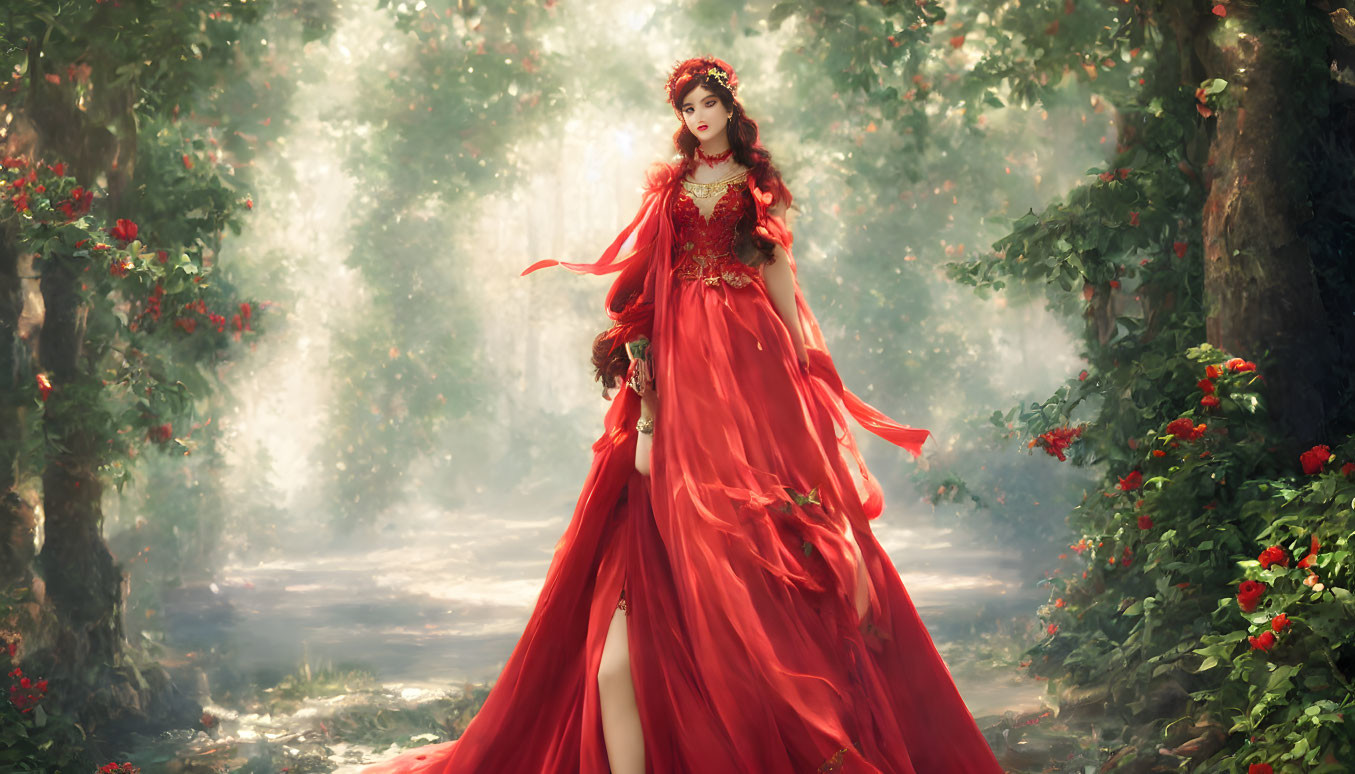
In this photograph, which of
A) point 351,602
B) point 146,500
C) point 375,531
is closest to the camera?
point 146,500

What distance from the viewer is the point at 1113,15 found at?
19.2 feet

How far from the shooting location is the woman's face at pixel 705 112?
398 centimetres

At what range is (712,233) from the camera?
400 cm

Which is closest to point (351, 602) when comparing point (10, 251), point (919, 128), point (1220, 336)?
point (10, 251)

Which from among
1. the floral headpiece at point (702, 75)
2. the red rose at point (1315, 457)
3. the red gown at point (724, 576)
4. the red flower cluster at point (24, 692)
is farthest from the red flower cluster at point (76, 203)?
the red rose at point (1315, 457)

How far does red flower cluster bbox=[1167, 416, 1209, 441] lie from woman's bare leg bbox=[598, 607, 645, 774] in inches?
93.1

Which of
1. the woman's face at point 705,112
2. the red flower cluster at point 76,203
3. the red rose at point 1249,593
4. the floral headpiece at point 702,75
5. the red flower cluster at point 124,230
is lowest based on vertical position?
the red rose at point 1249,593

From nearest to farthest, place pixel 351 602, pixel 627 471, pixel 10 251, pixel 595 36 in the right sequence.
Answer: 1. pixel 627 471
2. pixel 10 251
3. pixel 351 602
4. pixel 595 36

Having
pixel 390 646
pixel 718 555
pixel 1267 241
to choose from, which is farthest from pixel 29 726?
pixel 1267 241

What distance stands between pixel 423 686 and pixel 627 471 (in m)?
4.45

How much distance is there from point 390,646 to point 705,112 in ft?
20.3

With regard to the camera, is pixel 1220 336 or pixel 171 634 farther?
pixel 171 634

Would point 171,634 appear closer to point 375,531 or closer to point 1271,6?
point 375,531

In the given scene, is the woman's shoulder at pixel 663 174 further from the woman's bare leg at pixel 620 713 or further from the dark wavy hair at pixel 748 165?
the woman's bare leg at pixel 620 713
